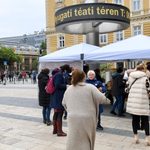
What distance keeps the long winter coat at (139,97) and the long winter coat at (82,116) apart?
1.64 m

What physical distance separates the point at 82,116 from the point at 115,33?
25576mm

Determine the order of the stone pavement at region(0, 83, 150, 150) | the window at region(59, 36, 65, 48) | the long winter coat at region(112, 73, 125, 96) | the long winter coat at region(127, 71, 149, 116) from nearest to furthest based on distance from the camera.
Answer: the long winter coat at region(127, 71, 149, 116)
the stone pavement at region(0, 83, 150, 150)
the long winter coat at region(112, 73, 125, 96)
the window at region(59, 36, 65, 48)

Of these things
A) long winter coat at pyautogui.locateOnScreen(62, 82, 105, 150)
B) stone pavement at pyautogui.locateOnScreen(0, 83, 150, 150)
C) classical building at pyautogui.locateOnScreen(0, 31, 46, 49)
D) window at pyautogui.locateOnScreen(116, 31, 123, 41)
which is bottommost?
stone pavement at pyautogui.locateOnScreen(0, 83, 150, 150)

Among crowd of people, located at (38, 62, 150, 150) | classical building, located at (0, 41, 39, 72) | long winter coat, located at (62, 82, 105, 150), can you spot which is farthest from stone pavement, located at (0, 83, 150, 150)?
classical building, located at (0, 41, 39, 72)

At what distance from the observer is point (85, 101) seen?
298 cm

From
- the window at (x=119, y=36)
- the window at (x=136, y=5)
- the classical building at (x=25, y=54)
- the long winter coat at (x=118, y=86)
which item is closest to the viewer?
the long winter coat at (x=118, y=86)

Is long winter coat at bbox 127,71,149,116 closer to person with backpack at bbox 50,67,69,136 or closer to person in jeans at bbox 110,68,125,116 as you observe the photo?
person with backpack at bbox 50,67,69,136

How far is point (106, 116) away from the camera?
7211 mm

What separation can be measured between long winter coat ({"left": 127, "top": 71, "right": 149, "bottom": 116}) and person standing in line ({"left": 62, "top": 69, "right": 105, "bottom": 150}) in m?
1.64

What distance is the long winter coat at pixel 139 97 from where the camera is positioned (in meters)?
4.30

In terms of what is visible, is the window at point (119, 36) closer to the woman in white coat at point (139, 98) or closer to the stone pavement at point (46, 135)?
the stone pavement at point (46, 135)

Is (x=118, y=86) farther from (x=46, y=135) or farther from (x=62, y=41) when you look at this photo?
(x=62, y=41)

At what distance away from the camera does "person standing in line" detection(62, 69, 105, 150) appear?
9.67ft

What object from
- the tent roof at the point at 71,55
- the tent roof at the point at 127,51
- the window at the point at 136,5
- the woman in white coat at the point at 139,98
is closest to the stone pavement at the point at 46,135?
the woman in white coat at the point at 139,98
